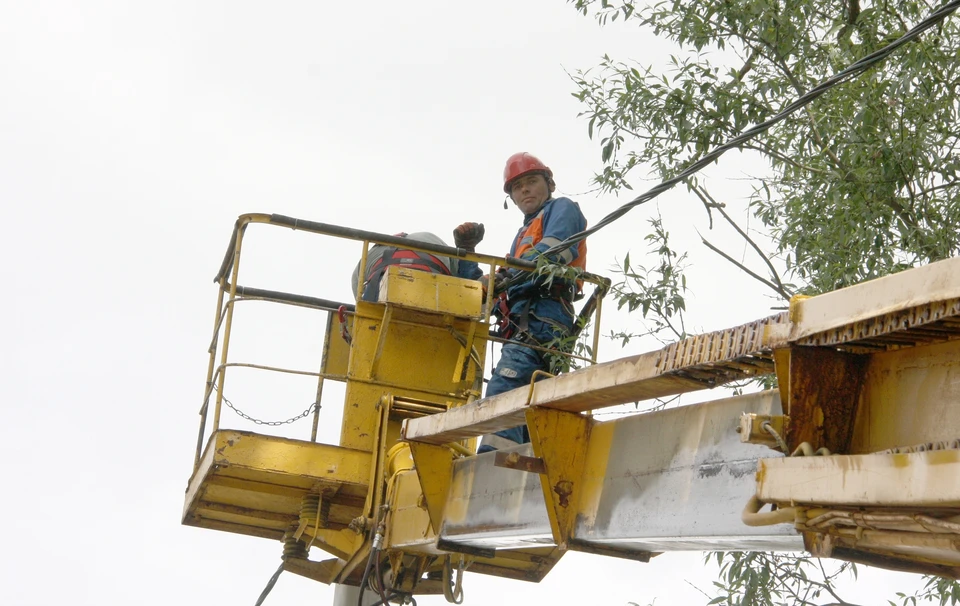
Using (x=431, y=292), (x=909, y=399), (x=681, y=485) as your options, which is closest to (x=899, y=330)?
(x=909, y=399)

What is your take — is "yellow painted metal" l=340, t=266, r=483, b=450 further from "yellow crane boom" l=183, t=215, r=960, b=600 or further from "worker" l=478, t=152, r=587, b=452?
"worker" l=478, t=152, r=587, b=452

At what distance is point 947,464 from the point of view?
241 centimetres

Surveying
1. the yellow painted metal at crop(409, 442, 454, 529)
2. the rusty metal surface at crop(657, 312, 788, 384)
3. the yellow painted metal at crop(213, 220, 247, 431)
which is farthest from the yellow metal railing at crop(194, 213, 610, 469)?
the rusty metal surface at crop(657, 312, 788, 384)

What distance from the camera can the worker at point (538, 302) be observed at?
265 inches

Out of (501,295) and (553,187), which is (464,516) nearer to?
(501,295)

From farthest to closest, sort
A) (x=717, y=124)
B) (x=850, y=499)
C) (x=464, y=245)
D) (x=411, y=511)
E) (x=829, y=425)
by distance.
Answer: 1. (x=717, y=124)
2. (x=464, y=245)
3. (x=411, y=511)
4. (x=829, y=425)
5. (x=850, y=499)

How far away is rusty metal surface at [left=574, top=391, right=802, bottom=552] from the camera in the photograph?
3.27m

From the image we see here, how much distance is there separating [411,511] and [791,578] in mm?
3566

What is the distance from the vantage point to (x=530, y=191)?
7750 millimetres

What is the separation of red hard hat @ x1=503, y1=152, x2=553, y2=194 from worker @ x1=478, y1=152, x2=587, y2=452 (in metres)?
0.26

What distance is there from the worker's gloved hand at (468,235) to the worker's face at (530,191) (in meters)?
0.75

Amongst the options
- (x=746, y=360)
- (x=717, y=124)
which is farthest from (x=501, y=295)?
(x=746, y=360)

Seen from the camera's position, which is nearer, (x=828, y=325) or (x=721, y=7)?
(x=828, y=325)

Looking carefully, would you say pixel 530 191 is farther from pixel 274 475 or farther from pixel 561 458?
pixel 561 458
